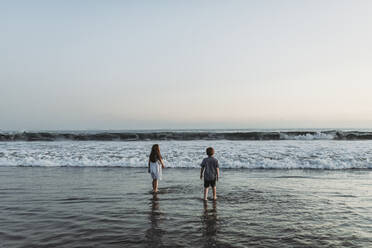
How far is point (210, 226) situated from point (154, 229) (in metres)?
1.09

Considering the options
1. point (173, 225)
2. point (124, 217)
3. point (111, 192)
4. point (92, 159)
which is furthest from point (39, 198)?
point (92, 159)

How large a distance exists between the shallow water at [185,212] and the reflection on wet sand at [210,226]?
0.02 m

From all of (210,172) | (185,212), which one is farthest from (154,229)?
(210,172)

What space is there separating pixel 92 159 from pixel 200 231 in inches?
510

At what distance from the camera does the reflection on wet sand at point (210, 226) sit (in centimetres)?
496

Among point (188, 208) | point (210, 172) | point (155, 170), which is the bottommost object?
point (188, 208)

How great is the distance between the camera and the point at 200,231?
5453 millimetres

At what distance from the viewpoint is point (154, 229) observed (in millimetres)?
5602

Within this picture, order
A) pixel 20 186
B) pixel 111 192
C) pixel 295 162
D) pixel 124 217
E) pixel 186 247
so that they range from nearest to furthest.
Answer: pixel 186 247
pixel 124 217
pixel 111 192
pixel 20 186
pixel 295 162

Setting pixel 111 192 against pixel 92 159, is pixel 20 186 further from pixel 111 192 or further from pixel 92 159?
pixel 92 159

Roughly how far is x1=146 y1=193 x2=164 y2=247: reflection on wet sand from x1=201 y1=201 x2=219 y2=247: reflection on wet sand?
793 mm

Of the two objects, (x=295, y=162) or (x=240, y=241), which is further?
(x=295, y=162)

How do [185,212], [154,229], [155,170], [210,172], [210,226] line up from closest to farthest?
[154,229] < [210,226] < [185,212] < [210,172] < [155,170]

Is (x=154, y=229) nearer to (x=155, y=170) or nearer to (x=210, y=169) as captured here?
(x=210, y=169)
